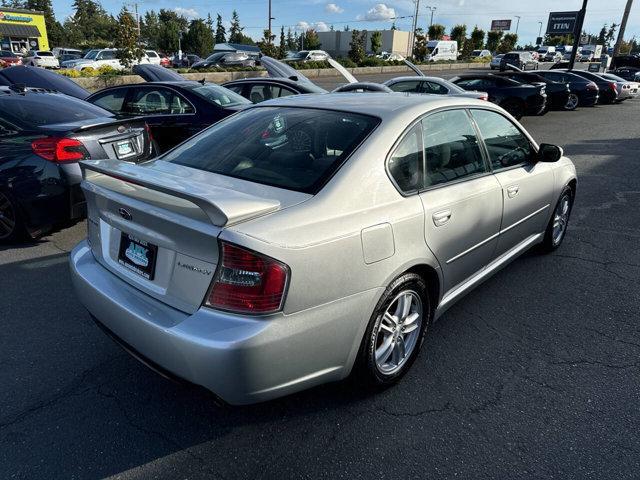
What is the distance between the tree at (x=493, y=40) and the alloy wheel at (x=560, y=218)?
280 feet

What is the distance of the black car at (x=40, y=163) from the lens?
14.1 feet

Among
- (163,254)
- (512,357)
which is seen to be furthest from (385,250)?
(512,357)

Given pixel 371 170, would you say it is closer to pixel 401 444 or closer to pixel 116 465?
pixel 401 444

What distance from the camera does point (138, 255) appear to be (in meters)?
2.25

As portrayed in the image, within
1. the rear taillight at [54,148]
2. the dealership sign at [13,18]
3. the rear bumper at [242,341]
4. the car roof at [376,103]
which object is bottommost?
the rear bumper at [242,341]

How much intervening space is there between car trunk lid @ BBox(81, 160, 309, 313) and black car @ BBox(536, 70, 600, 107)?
66.2 ft

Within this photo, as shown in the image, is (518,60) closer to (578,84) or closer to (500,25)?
(578,84)

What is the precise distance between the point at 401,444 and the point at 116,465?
4.35ft

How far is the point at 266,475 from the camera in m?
2.11

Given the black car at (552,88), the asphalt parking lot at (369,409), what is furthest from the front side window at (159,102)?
the black car at (552,88)

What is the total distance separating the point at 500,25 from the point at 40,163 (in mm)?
105728

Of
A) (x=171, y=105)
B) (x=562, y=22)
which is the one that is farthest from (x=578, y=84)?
(x=171, y=105)

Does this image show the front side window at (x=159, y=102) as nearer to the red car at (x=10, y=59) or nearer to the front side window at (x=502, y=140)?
the front side window at (x=502, y=140)

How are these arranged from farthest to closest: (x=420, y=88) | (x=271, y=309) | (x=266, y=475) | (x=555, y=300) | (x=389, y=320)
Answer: (x=420, y=88)
(x=555, y=300)
(x=389, y=320)
(x=266, y=475)
(x=271, y=309)
